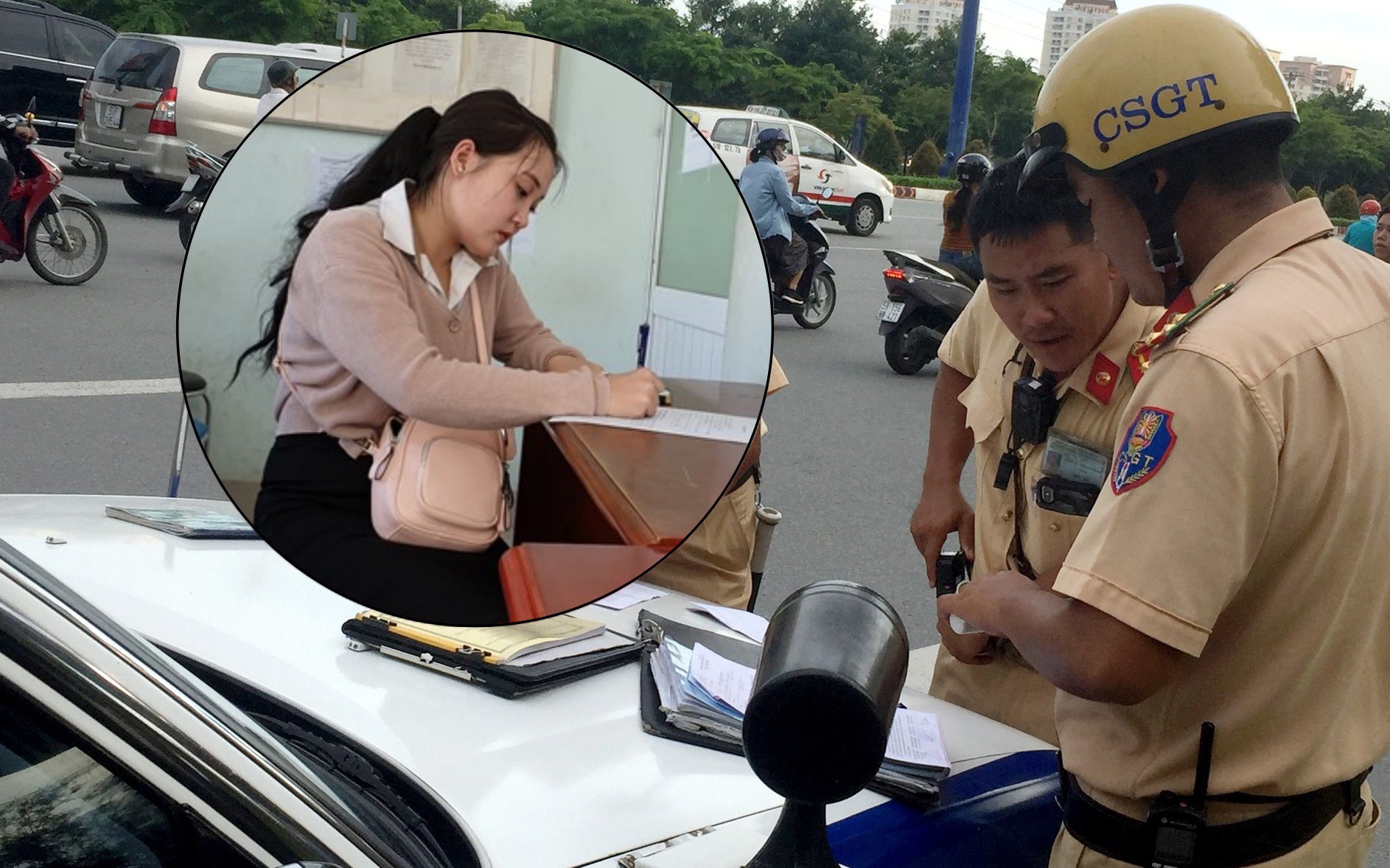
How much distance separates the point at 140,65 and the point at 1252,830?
12.3 metres

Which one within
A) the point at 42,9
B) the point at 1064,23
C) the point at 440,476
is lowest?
the point at 440,476

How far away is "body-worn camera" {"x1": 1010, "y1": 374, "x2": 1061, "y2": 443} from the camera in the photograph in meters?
2.13

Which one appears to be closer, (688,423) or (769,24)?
(688,423)

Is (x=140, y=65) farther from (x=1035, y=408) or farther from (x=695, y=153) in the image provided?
(x=695, y=153)

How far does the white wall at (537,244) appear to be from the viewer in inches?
40.2

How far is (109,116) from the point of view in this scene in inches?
476

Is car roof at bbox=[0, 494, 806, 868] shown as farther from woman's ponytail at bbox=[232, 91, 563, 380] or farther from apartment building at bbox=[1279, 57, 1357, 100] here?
apartment building at bbox=[1279, 57, 1357, 100]

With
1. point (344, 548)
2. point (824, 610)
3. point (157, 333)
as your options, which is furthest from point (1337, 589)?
point (157, 333)

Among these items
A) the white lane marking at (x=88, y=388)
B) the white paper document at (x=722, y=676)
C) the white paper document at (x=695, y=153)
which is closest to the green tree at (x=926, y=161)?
the white lane marking at (x=88, y=388)

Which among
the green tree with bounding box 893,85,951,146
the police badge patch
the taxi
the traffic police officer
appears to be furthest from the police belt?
the green tree with bounding box 893,85,951,146

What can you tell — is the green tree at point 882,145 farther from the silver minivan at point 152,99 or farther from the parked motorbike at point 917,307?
the parked motorbike at point 917,307

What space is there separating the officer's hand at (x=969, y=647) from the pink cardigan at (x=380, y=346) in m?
1.33

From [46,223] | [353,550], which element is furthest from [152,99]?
[353,550]

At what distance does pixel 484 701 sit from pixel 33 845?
2.42ft
